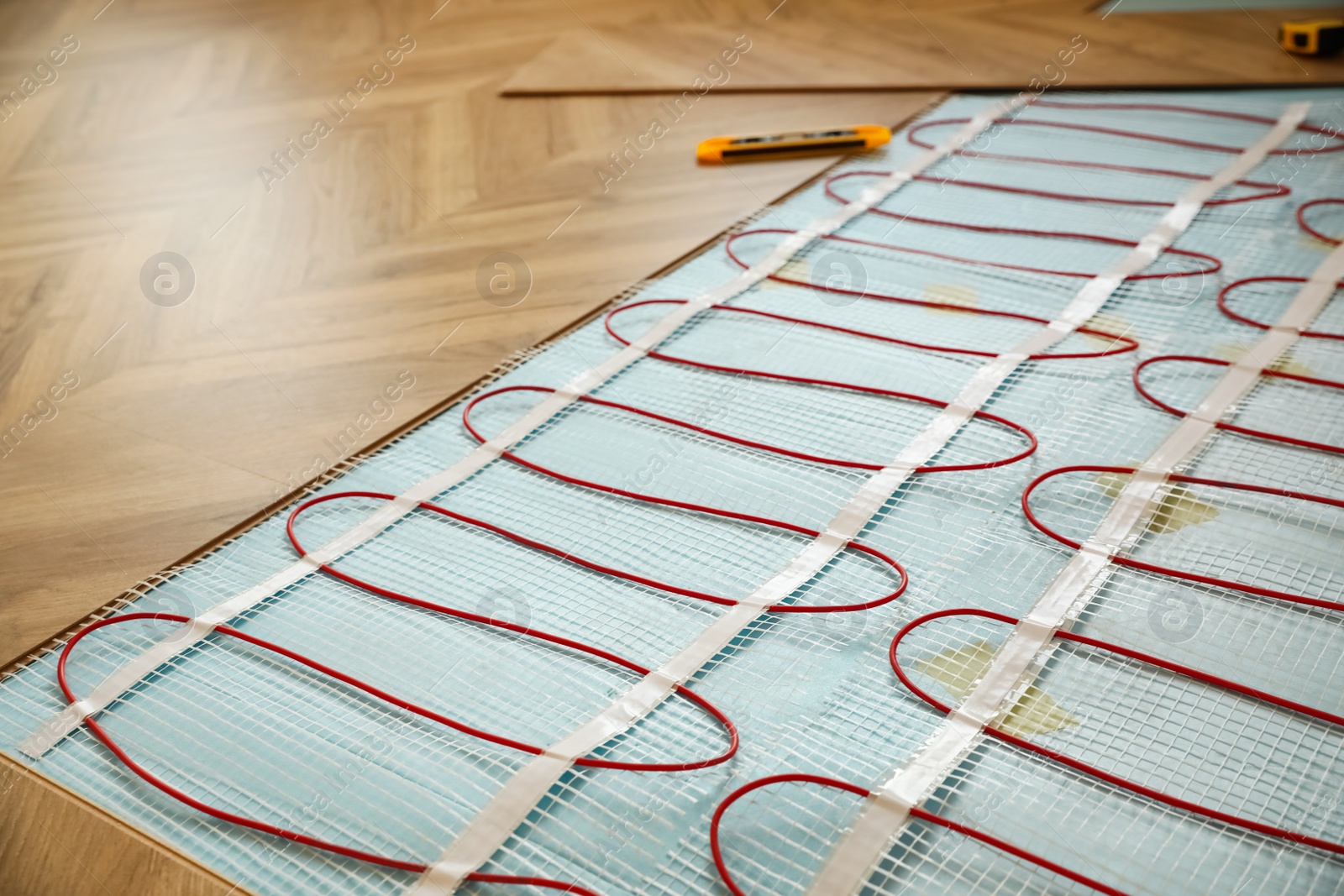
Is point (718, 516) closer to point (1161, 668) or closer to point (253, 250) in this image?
point (1161, 668)

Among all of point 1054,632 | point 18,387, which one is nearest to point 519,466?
point 1054,632

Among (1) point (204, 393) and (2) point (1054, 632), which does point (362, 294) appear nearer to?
(1) point (204, 393)

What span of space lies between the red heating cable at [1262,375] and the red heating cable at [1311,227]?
17.2 inches

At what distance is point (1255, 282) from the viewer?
1777 mm

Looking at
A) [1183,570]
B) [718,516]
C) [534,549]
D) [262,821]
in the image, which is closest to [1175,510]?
[1183,570]

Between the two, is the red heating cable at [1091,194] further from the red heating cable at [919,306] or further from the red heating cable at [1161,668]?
the red heating cable at [1161,668]

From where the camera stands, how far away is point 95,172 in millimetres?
2514

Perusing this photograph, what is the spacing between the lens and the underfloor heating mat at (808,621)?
1021 millimetres

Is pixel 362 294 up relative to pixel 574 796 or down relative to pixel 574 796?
up

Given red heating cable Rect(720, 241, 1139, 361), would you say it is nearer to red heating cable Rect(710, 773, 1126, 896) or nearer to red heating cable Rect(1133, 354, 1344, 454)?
red heating cable Rect(1133, 354, 1344, 454)

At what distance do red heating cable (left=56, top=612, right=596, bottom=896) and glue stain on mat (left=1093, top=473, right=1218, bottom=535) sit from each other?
77 centimetres

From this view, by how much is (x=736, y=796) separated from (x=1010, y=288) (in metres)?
1.10

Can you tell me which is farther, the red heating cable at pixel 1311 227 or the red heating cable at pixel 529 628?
the red heating cable at pixel 1311 227

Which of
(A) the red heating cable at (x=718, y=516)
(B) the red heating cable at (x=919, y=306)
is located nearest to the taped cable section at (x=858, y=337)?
(B) the red heating cable at (x=919, y=306)
